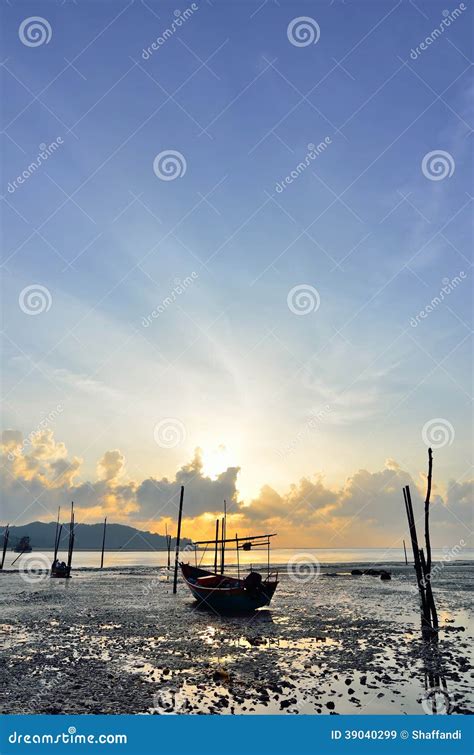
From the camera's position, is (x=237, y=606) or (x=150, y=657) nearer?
(x=150, y=657)

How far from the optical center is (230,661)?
16734 millimetres

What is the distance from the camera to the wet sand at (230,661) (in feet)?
40.8

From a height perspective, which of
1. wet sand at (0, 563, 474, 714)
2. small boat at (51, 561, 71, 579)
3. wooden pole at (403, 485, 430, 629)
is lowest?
small boat at (51, 561, 71, 579)

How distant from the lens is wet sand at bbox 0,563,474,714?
1245 cm

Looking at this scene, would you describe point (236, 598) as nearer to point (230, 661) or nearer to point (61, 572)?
point (230, 661)

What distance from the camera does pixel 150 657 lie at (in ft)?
57.0

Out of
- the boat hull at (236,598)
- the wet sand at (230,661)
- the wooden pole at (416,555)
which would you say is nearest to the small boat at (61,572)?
the wet sand at (230,661)

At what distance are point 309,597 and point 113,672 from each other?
2789 cm

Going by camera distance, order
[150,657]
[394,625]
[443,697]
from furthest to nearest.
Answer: [394,625]
[150,657]
[443,697]

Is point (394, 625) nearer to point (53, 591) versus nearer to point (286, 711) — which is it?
point (286, 711)

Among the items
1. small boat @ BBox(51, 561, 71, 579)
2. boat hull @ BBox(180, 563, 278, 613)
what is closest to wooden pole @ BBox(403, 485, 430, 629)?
boat hull @ BBox(180, 563, 278, 613)

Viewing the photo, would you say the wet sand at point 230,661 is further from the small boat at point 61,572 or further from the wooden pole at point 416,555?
the small boat at point 61,572

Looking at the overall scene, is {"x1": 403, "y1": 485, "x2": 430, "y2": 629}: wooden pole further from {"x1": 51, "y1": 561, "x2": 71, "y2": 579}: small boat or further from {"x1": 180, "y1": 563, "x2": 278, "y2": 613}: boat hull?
{"x1": 51, "y1": 561, "x2": 71, "y2": 579}: small boat
